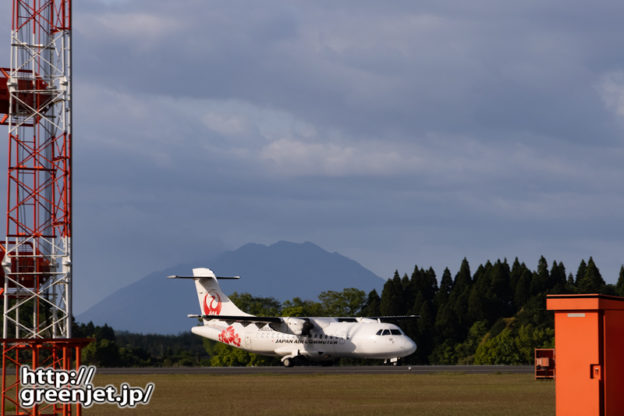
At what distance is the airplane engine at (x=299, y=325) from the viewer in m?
69.6

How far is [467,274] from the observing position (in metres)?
132

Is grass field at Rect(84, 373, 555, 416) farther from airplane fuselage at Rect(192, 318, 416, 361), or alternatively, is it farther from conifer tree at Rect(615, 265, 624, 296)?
conifer tree at Rect(615, 265, 624, 296)

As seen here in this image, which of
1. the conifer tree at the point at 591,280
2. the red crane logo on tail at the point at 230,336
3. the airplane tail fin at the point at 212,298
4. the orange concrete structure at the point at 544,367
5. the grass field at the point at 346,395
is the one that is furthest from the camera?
the conifer tree at the point at 591,280

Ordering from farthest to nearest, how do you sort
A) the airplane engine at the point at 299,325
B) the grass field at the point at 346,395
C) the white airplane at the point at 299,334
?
the airplane engine at the point at 299,325 → the white airplane at the point at 299,334 → the grass field at the point at 346,395

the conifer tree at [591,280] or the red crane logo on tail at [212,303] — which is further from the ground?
the conifer tree at [591,280]

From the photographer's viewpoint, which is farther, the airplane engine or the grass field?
the airplane engine

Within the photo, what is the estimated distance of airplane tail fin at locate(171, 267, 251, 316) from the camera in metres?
76.4

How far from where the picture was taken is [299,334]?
70.5 meters

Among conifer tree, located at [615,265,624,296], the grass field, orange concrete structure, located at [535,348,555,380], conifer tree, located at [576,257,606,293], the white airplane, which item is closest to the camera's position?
orange concrete structure, located at [535,348,555,380]

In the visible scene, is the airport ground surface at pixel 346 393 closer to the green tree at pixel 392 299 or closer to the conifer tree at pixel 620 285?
the conifer tree at pixel 620 285

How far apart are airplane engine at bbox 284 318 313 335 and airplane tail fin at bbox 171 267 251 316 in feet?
24.4

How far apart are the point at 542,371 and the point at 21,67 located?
66.1 feet

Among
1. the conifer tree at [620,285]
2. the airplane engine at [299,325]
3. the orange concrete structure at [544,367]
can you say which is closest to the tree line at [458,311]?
the conifer tree at [620,285]

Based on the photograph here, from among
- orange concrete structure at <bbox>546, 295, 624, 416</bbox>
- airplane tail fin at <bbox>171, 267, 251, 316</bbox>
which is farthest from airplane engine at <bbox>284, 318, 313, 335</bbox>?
orange concrete structure at <bbox>546, 295, 624, 416</bbox>
